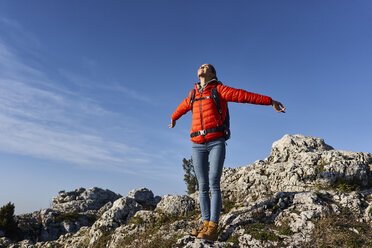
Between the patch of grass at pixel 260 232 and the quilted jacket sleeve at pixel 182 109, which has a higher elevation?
the quilted jacket sleeve at pixel 182 109

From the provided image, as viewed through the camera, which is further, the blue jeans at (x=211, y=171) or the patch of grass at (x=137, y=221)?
the patch of grass at (x=137, y=221)

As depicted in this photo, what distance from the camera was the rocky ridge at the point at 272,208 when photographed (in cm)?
728

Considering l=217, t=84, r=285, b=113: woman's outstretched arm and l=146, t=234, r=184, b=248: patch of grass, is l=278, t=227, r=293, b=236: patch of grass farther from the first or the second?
l=217, t=84, r=285, b=113: woman's outstretched arm

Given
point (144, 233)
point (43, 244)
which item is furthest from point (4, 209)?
point (144, 233)

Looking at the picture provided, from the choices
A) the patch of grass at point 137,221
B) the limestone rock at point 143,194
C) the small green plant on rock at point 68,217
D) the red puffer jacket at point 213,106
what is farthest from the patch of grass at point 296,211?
the small green plant on rock at point 68,217

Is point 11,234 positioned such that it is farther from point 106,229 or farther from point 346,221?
point 346,221

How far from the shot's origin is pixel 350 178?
10844 millimetres

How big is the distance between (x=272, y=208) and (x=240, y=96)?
4530mm

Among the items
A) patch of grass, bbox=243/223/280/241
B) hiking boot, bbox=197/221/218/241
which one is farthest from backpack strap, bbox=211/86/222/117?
patch of grass, bbox=243/223/280/241

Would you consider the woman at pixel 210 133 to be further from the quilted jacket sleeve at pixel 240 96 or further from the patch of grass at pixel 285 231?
the patch of grass at pixel 285 231

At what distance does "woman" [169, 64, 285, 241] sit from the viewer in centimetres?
701

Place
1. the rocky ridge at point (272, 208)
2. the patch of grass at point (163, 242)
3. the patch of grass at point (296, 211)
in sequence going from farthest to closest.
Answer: the patch of grass at point (296, 211) < the patch of grass at point (163, 242) < the rocky ridge at point (272, 208)

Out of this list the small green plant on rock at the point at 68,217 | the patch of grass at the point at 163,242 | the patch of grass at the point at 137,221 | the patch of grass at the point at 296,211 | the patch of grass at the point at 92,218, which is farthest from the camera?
the patch of grass at the point at 92,218

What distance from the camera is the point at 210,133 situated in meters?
7.14
